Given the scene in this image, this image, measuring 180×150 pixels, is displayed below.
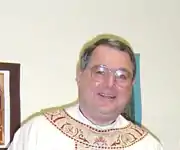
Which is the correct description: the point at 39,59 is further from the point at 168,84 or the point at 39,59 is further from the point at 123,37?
the point at 168,84

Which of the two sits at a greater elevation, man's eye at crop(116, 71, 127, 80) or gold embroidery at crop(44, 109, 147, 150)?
man's eye at crop(116, 71, 127, 80)

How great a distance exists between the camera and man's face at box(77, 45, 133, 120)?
133cm

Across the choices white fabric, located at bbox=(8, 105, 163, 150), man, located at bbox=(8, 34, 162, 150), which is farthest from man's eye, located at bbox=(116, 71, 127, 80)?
white fabric, located at bbox=(8, 105, 163, 150)

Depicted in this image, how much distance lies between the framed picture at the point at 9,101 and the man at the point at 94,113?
256 millimetres

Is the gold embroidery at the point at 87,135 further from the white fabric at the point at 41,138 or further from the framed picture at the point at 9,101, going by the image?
the framed picture at the point at 9,101

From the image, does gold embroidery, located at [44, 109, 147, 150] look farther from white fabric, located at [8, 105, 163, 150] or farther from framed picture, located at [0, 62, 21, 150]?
framed picture, located at [0, 62, 21, 150]

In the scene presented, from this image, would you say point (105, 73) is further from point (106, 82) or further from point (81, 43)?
point (81, 43)

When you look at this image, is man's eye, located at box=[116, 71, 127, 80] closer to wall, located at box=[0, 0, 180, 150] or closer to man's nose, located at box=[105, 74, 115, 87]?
man's nose, located at box=[105, 74, 115, 87]

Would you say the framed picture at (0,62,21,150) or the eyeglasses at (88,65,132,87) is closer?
the eyeglasses at (88,65,132,87)

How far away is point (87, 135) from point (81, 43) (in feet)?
1.74

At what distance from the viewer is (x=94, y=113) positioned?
138 cm

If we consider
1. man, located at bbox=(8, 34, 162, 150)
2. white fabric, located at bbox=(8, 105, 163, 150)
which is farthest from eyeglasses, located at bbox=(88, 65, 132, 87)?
white fabric, located at bbox=(8, 105, 163, 150)

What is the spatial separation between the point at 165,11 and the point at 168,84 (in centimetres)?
35

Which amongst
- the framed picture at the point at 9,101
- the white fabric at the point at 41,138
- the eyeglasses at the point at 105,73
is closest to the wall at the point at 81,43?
the framed picture at the point at 9,101
